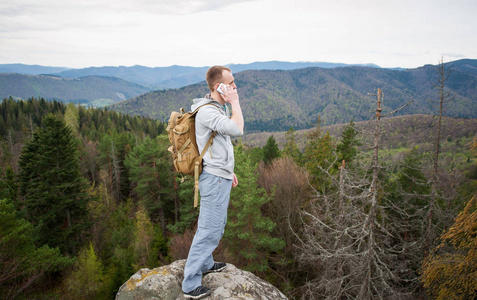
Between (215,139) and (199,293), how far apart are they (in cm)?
216

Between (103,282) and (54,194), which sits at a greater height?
(54,194)

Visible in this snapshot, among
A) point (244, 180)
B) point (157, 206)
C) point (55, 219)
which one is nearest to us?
point (244, 180)

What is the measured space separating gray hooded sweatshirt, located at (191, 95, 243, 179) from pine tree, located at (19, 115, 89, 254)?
17.3 metres

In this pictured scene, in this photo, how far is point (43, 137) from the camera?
1689 centimetres

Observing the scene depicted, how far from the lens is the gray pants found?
11.2 feet

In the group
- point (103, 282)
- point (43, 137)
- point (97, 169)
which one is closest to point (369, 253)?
point (103, 282)

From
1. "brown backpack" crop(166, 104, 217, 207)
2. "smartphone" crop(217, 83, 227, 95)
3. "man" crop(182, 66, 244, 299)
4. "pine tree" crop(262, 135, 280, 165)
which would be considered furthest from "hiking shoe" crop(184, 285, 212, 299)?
"pine tree" crop(262, 135, 280, 165)

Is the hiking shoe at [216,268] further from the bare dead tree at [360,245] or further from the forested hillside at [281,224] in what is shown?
the forested hillside at [281,224]

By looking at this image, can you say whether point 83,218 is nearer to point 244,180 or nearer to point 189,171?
point 244,180

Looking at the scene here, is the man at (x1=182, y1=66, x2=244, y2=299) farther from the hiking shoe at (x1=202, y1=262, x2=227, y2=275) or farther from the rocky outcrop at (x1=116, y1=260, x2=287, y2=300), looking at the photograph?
the hiking shoe at (x1=202, y1=262, x2=227, y2=275)

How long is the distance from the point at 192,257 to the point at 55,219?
18.6 m

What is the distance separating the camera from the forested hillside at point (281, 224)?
748 centimetres

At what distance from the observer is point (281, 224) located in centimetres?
1733

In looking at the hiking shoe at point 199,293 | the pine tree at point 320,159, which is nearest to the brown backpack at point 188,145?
the hiking shoe at point 199,293
